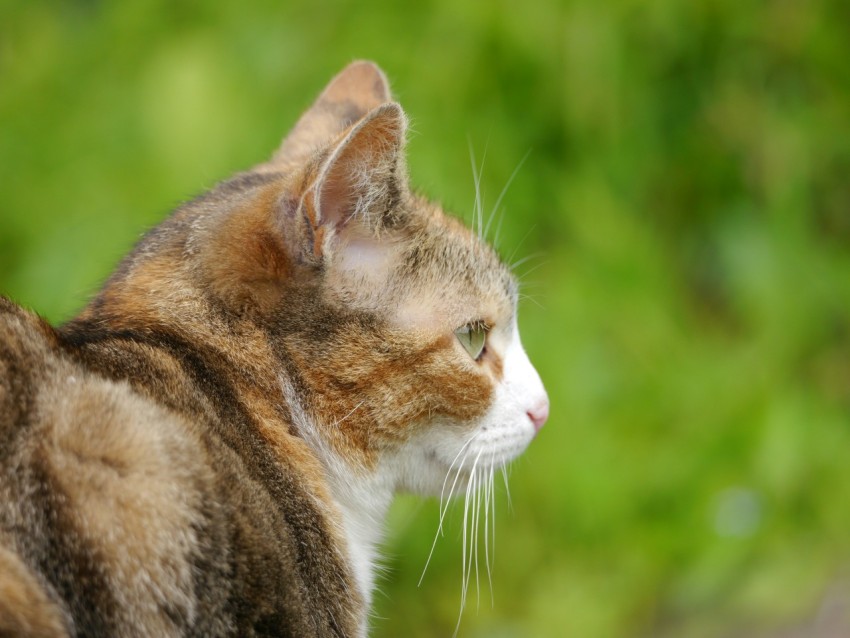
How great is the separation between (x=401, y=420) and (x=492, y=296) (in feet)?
1.07

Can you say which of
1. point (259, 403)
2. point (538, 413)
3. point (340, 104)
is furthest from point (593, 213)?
point (259, 403)

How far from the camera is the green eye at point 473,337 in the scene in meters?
1.99

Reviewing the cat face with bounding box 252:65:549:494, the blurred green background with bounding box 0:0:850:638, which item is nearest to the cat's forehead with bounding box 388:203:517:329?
the cat face with bounding box 252:65:549:494

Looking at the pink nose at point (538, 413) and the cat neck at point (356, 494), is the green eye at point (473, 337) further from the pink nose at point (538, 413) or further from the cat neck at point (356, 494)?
the cat neck at point (356, 494)

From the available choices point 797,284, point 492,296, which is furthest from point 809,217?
point 492,296

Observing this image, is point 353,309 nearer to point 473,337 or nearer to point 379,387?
point 379,387

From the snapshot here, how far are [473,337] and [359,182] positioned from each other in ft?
1.28

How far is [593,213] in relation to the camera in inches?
143

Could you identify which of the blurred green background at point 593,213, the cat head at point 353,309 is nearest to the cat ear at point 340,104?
the cat head at point 353,309

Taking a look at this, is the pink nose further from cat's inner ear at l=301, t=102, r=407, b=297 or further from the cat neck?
cat's inner ear at l=301, t=102, r=407, b=297

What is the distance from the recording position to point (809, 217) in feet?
12.7

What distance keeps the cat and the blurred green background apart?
118 cm

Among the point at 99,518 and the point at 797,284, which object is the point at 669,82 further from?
the point at 99,518

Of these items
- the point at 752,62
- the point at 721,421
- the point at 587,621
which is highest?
the point at 752,62
